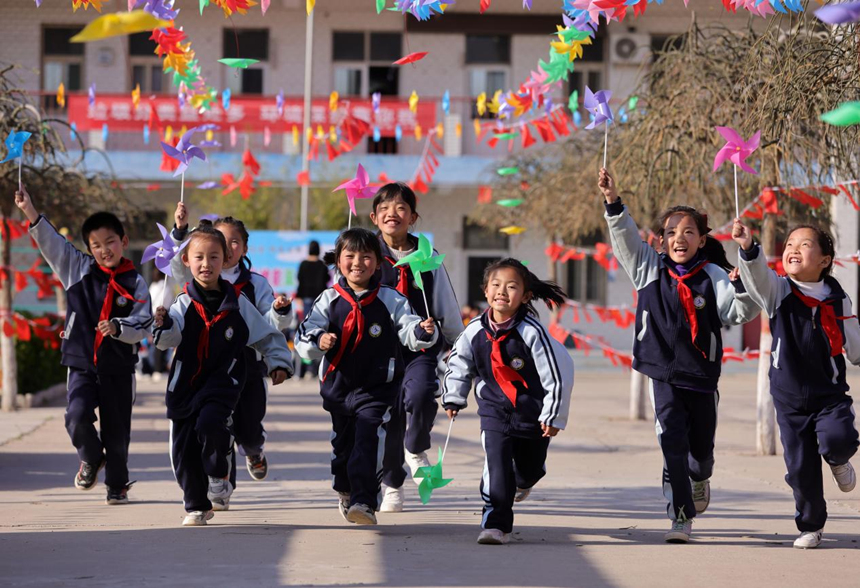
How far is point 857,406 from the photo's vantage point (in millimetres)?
16016

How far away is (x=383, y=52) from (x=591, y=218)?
16.3m

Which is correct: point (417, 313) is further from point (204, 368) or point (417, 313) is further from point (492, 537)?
point (492, 537)

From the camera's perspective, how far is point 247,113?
27.0 meters

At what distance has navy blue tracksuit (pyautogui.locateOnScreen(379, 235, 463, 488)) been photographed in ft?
24.6

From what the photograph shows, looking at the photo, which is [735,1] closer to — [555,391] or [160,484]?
[555,391]

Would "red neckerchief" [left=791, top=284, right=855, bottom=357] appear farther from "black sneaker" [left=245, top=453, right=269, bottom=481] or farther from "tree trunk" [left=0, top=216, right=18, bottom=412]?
"tree trunk" [left=0, top=216, right=18, bottom=412]

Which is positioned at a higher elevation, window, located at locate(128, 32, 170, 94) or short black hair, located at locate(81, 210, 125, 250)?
window, located at locate(128, 32, 170, 94)

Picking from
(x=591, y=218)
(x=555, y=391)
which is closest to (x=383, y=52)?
(x=591, y=218)

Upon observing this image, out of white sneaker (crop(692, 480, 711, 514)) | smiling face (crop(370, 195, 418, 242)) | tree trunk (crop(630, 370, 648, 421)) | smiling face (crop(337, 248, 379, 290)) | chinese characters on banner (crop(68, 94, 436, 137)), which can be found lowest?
tree trunk (crop(630, 370, 648, 421))

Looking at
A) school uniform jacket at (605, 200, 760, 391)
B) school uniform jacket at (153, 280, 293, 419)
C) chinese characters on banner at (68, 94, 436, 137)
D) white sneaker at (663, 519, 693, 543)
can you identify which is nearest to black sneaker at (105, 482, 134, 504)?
school uniform jacket at (153, 280, 293, 419)

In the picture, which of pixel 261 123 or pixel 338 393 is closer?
pixel 338 393

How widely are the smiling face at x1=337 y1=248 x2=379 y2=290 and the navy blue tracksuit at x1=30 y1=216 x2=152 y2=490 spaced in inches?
50.9

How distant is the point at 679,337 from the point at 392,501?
1976 mm

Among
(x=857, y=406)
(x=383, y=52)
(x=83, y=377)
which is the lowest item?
(x=857, y=406)
